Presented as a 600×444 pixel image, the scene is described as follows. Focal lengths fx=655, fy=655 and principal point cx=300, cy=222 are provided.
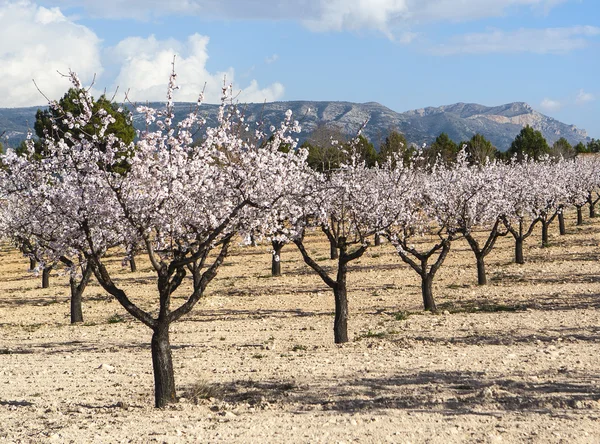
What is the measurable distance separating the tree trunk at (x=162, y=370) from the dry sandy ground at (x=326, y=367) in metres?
0.30

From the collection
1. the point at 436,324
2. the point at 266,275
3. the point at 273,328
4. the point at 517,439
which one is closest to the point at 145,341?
the point at 273,328

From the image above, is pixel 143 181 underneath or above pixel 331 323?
above

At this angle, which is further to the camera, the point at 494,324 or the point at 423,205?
the point at 423,205

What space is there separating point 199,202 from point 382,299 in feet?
44.3

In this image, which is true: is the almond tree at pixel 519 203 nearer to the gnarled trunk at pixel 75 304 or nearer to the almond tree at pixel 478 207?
the almond tree at pixel 478 207

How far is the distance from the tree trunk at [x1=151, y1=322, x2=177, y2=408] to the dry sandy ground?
30cm

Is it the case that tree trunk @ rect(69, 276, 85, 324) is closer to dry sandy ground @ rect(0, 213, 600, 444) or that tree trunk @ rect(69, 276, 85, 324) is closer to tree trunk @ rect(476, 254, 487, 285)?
dry sandy ground @ rect(0, 213, 600, 444)

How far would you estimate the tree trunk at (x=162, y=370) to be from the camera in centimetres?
1138

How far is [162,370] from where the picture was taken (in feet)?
37.4

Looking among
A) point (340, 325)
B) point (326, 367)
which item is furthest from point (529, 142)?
point (326, 367)

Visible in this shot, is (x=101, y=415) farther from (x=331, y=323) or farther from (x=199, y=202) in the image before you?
(x=331, y=323)

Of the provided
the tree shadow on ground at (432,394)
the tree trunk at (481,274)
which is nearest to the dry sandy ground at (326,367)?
the tree shadow on ground at (432,394)

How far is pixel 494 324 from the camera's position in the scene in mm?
18422

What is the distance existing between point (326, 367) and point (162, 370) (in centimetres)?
397
